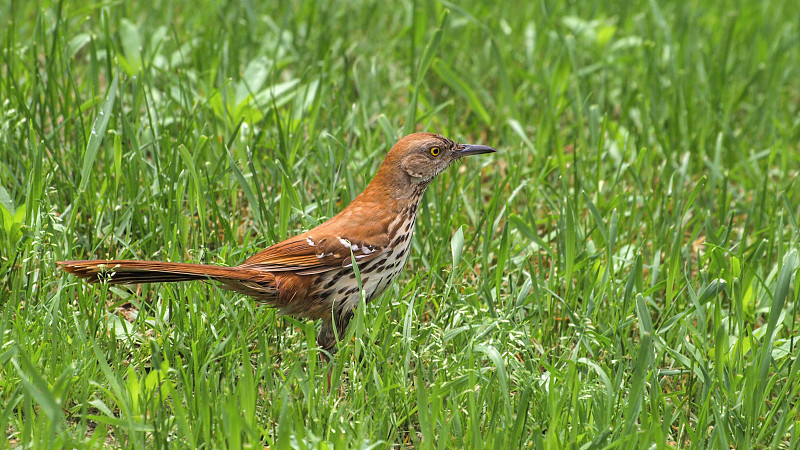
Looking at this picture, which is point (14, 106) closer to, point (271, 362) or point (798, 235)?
point (271, 362)

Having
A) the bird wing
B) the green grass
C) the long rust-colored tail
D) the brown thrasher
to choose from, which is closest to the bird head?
the brown thrasher

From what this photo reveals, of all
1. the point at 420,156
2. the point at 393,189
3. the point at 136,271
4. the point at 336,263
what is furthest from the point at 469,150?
the point at 136,271

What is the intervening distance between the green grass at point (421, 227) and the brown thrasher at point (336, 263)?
0.51 feet

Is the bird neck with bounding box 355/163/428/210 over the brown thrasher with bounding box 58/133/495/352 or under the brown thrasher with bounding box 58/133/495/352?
over

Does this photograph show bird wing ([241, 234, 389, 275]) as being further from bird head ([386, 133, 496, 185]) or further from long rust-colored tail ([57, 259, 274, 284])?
bird head ([386, 133, 496, 185])

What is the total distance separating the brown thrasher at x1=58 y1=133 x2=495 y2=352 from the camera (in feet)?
11.1

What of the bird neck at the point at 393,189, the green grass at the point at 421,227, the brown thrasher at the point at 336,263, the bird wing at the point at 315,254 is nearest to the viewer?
the green grass at the point at 421,227

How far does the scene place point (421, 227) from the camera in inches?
180

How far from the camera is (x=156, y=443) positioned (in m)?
2.77

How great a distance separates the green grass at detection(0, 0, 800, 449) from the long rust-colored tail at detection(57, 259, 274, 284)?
18cm

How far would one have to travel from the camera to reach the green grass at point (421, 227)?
3113mm

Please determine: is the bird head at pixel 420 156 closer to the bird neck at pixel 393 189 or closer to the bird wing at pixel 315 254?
the bird neck at pixel 393 189

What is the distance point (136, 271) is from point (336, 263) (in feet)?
2.54

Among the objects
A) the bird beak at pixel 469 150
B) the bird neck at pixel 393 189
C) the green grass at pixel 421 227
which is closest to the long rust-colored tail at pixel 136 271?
the green grass at pixel 421 227
